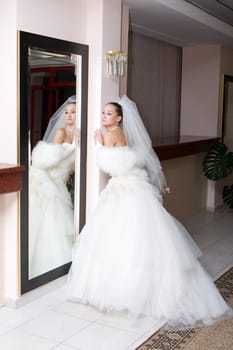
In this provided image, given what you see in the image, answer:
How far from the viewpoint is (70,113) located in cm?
382

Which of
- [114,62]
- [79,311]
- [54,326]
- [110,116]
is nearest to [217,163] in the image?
[114,62]

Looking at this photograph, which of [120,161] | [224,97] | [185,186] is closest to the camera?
[120,161]

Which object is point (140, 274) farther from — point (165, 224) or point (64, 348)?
point (64, 348)

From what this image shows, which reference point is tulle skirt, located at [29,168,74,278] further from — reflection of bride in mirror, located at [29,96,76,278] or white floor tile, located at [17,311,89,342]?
white floor tile, located at [17,311,89,342]

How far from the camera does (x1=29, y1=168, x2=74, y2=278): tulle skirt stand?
3.54m

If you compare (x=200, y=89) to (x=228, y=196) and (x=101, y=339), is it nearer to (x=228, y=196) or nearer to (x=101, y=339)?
(x=228, y=196)

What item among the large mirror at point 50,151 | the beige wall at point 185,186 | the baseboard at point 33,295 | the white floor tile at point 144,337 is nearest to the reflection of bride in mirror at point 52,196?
the large mirror at point 50,151

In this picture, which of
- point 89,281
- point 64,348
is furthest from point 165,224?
point 64,348

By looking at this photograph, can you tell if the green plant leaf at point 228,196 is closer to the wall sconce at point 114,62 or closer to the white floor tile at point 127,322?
the wall sconce at point 114,62

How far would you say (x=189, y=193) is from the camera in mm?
6539

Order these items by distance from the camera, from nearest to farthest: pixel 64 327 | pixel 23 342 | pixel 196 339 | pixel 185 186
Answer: pixel 23 342
pixel 196 339
pixel 64 327
pixel 185 186

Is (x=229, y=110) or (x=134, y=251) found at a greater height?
(x=229, y=110)

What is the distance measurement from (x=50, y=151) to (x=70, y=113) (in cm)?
38

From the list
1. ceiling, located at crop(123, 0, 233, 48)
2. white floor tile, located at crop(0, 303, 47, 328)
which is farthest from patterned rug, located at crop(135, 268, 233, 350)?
ceiling, located at crop(123, 0, 233, 48)
